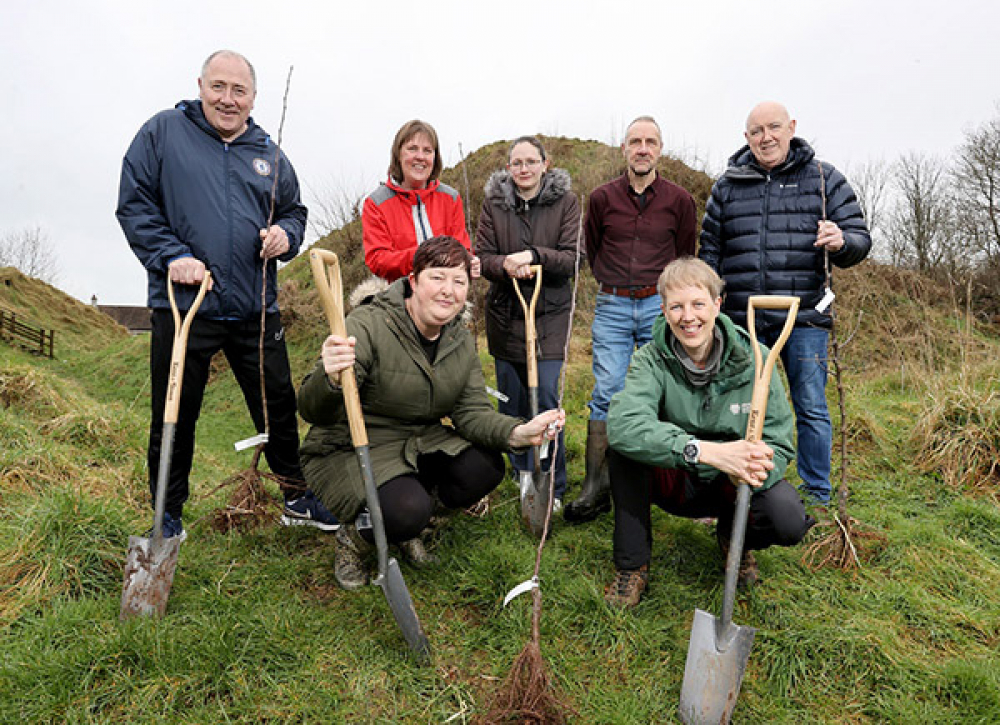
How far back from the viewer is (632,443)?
2613mm

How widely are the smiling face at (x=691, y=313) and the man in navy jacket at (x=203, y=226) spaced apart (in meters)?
2.08

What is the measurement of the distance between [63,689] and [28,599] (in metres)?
0.73

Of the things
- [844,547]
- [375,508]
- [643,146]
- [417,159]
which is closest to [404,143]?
[417,159]

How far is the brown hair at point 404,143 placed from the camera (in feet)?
11.9

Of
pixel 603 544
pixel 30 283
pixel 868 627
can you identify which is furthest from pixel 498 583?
pixel 30 283

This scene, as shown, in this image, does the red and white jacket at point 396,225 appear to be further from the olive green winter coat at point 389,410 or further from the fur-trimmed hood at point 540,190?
the olive green winter coat at point 389,410

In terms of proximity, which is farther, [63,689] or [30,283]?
[30,283]

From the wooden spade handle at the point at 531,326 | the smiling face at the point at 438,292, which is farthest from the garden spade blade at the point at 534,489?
the smiling face at the point at 438,292

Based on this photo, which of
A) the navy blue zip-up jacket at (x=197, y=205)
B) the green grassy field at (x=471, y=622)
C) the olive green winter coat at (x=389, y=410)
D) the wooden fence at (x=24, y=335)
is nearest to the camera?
the green grassy field at (x=471, y=622)

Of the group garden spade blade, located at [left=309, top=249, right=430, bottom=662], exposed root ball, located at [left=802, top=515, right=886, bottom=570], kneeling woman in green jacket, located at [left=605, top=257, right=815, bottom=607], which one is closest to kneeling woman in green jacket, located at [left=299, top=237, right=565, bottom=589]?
garden spade blade, located at [left=309, top=249, right=430, bottom=662]

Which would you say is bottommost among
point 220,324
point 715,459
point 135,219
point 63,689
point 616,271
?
point 63,689

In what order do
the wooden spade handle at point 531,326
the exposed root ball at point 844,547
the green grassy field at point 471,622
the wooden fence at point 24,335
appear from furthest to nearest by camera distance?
the wooden fence at point 24,335 < the wooden spade handle at point 531,326 < the exposed root ball at point 844,547 < the green grassy field at point 471,622

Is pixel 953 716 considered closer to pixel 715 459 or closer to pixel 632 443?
pixel 715 459

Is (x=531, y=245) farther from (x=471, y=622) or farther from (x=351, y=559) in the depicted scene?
(x=471, y=622)
